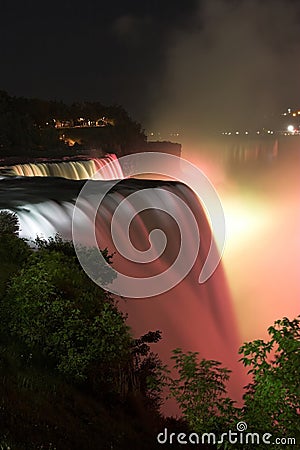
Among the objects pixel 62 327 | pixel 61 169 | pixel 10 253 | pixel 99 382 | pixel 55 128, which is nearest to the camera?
pixel 99 382

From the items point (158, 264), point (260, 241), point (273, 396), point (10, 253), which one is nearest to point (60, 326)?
point (10, 253)

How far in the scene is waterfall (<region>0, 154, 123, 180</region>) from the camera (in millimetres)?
26058

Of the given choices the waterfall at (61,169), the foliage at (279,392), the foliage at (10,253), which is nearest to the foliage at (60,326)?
the foliage at (10,253)

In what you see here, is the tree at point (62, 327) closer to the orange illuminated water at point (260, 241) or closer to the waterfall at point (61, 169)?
the orange illuminated water at point (260, 241)

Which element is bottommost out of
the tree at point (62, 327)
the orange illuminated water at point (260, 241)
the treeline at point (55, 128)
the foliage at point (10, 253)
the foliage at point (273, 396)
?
the foliage at point (273, 396)

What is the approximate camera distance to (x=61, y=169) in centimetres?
2839

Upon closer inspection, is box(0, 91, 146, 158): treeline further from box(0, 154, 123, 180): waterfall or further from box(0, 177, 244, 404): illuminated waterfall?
box(0, 177, 244, 404): illuminated waterfall

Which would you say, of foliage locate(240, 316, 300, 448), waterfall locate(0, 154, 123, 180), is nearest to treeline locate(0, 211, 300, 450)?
foliage locate(240, 316, 300, 448)

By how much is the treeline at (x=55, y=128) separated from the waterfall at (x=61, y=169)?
46.7 ft

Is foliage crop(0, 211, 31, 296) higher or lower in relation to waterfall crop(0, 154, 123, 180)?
lower

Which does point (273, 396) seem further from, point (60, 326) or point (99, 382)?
point (60, 326)

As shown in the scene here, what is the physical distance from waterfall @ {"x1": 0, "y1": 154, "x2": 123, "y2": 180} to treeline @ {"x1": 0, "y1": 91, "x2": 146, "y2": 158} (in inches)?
560

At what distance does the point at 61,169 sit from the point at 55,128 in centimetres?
3909

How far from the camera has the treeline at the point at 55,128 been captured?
155ft
